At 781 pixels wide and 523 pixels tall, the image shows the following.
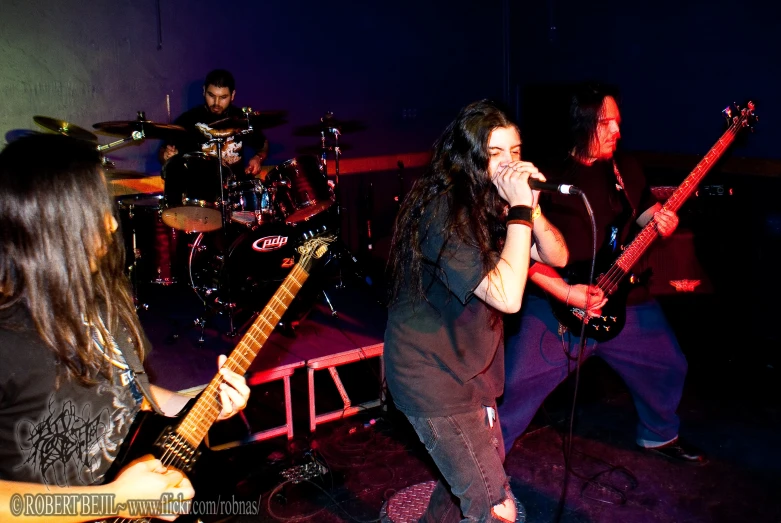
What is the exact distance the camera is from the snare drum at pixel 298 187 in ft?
18.7

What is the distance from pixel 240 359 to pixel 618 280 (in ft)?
7.54

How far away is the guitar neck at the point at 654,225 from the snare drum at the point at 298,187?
289cm

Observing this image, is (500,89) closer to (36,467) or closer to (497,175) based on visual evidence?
(497,175)

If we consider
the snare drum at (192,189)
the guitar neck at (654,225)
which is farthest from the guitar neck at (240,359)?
the snare drum at (192,189)

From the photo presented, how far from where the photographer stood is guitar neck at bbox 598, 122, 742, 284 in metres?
3.70

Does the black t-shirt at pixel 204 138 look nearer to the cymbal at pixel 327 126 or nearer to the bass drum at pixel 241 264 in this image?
the cymbal at pixel 327 126

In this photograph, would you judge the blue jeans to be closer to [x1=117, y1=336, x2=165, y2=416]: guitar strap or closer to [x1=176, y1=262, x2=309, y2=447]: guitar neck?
[x1=176, y1=262, x2=309, y2=447]: guitar neck

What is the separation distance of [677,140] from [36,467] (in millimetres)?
6401

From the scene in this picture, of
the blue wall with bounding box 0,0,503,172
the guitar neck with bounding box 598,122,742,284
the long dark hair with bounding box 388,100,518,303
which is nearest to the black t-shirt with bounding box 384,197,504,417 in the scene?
the long dark hair with bounding box 388,100,518,303

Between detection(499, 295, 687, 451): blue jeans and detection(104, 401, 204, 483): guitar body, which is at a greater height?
detection(104, 401, 204, 483): guitar body

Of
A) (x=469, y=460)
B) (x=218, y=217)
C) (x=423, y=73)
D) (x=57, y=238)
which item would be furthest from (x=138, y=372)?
(x=423, y=73)

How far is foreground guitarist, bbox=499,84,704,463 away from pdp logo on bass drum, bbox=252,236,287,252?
2307 mm

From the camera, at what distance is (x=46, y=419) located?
174 centimetres

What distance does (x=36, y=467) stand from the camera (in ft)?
5.74
